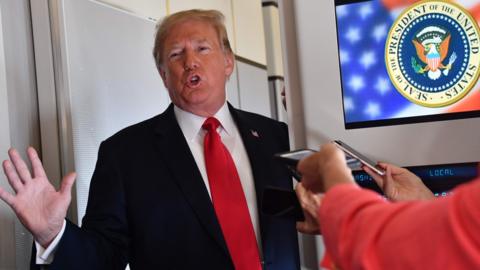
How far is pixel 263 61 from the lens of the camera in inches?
182

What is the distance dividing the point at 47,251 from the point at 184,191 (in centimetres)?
42

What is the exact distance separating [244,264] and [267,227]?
129mm

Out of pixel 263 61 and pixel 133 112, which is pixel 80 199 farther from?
pixel 263 61

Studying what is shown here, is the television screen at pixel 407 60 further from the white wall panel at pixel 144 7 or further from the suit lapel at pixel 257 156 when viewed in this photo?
the white wall panel at pixel 144 7

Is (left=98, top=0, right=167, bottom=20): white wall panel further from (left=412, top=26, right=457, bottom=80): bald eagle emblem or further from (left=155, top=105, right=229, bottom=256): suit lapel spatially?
(left=412, top=26, right=457, bottom=80): bald eagle emblem

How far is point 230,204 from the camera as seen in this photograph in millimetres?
1890

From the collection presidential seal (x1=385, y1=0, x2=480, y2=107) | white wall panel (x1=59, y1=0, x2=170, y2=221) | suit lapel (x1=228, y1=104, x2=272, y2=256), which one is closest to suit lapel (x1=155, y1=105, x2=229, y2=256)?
suit lapel (x1=228, y1=104, x2=272, y2=256)

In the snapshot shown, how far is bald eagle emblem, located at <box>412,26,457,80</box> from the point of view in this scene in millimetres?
1353

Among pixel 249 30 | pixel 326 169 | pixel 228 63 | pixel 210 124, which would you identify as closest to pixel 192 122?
pixel 210 124

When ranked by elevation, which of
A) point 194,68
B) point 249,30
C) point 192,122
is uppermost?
point 249,30

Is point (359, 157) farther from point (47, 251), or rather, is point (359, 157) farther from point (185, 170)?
point (47, 251)

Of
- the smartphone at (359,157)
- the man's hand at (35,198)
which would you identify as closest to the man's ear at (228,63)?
the man's hand at (35,198)

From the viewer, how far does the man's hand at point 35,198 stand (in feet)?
5.21

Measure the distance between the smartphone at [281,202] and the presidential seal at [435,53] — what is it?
344 mm
